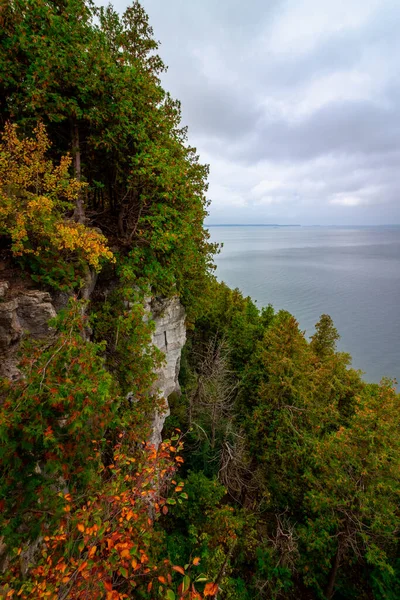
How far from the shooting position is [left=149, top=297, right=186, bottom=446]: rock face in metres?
11.8

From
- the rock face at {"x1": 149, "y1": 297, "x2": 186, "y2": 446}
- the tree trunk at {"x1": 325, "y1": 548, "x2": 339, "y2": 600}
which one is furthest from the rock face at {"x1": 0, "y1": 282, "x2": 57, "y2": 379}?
the tree trunk at {"x1": 325, "y1": 548, "x2": 339, "y2": 600}

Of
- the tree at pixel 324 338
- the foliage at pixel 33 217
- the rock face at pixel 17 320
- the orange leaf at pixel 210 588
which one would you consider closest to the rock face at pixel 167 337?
the foliage at pixel 33 217

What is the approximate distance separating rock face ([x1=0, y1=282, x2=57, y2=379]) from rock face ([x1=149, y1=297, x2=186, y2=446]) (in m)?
5.33

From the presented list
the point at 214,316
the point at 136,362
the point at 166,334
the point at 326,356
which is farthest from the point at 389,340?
the point at 136,362

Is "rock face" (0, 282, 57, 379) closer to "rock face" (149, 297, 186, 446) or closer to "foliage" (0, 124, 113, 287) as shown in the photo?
"foliage" (0, 124, 113, 287)

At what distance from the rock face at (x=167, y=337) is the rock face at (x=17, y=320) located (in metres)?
5.33

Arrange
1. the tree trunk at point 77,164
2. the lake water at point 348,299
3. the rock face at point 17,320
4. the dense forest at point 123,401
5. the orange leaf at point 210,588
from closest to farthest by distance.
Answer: the orange leaf at point 210,588, the dense forest at point 123,401, the rock face at point 17,320, the tree trunk at point 77,164, the lake water at point 348,299

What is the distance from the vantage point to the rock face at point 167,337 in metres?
11.8

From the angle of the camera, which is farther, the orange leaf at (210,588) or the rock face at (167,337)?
the rock face at (167,337)

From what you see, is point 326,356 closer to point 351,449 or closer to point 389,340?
point 351,449

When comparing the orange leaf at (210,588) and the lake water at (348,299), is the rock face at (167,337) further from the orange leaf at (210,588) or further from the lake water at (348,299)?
the lake water at (348,299)

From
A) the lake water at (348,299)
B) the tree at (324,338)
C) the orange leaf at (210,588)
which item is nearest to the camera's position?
the orange leaf at (210,588)

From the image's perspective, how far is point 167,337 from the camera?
1329 cm

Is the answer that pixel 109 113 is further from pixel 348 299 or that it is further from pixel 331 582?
pixel 348 299
